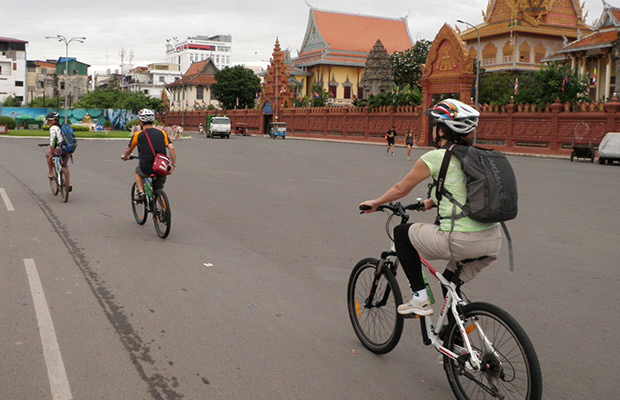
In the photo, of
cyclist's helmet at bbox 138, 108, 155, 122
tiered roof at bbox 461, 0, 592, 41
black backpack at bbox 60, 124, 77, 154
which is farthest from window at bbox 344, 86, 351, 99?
cyclist's helmet at bbox 138, 108, 155, 122

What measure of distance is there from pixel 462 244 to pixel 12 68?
379 feet

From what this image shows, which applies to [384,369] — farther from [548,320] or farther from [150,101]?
[150,101]

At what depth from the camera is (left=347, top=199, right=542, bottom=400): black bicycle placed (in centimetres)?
326

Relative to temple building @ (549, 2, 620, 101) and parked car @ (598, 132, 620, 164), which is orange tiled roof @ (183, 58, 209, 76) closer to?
temple building @ (549, 2, 620, 101)

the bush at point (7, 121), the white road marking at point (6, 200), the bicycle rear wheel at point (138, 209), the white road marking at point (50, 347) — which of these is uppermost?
the bush at point (7, 121)

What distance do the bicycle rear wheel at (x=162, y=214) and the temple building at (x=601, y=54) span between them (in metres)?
39.0

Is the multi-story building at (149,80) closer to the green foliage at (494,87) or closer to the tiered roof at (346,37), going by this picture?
the tiered roof at (346,37)

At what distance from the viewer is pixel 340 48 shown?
87125 mm

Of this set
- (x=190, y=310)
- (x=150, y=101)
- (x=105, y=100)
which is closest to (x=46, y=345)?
(x=190, y=310)

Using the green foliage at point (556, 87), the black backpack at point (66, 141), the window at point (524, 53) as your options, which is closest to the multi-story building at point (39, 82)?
the window at point (524, 53)

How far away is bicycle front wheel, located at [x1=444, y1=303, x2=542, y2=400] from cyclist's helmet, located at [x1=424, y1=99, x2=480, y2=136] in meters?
0.98

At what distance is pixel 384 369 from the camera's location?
4227mm

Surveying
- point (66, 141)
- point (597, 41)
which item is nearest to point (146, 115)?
point (66, 141)

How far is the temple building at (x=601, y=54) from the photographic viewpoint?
43744mm
